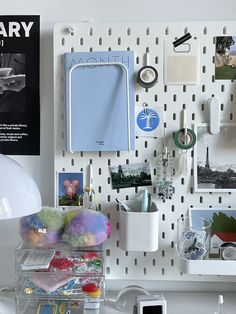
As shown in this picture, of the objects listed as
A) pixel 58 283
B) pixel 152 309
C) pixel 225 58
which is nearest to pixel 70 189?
pixel 58 283

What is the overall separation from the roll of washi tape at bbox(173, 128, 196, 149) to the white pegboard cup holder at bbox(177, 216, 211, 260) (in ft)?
0.59

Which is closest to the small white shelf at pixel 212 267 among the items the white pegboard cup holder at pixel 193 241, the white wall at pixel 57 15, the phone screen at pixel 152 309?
the white pegboard cup holder at pixel 193 241

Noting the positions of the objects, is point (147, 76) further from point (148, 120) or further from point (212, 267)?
point (212, 267)

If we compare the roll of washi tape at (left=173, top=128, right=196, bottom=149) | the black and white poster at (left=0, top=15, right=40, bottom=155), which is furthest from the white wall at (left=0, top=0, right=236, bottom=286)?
the roll of washi tape at (left=173, top=128, right=196, bottom=149)

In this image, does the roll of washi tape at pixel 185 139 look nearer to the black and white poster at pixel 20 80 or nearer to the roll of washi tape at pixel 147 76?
the roll of washi tape at pixel 147 76

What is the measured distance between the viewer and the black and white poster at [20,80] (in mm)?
1030

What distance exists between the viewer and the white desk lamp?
79 centimetres

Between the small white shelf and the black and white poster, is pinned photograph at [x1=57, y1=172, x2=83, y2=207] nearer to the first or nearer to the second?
the black and white poster

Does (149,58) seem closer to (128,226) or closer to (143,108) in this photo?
(143,108)

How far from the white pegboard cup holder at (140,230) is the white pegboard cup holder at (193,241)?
0.06m

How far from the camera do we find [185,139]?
3.26 ft

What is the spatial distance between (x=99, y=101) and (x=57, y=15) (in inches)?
9.4

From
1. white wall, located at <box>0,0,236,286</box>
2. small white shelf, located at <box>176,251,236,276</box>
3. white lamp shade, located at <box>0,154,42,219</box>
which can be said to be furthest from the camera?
white wall, located at <box>0,0,236,286</box>

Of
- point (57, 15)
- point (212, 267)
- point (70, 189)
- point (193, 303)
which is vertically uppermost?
point (57, 15)
